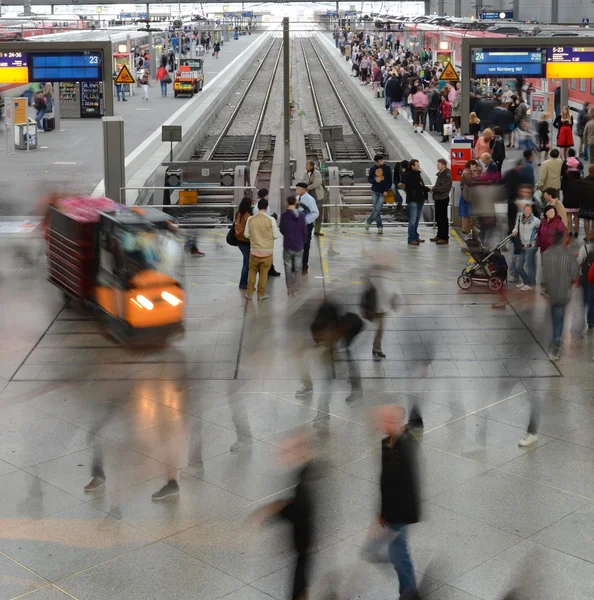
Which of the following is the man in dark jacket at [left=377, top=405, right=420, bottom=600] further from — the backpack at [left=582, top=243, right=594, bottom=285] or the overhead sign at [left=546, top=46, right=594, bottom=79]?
the overhead sign at [left=546, top=46, right=594, bottom=79]

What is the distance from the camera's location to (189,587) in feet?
22.8

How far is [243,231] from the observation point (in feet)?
48.1

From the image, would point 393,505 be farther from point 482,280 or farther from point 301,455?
point 482,280

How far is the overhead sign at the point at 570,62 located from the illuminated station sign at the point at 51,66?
945 cm

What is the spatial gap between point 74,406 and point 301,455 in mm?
2587

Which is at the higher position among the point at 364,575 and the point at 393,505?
the point at 393,505

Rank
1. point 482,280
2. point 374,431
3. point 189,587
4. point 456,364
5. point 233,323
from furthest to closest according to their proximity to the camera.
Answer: point 482,280 → point 233,323 → point 456,364 → point 374,431 → point 189,587

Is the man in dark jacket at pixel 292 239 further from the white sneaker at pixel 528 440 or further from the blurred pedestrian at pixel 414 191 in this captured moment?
the white sneaker at pixel 528 440

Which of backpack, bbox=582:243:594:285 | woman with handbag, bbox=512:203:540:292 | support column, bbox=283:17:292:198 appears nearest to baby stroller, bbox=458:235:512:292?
woman with handbag, bbox=512:203:540:292

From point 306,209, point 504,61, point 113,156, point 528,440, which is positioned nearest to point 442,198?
point 306,209

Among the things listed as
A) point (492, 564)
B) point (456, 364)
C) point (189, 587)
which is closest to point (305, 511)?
point (189, 587)

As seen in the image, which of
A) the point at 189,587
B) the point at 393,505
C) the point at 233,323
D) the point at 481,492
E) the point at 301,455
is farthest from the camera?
the point at 233,323

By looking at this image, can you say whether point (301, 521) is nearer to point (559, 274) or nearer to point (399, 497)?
point (399, 497)

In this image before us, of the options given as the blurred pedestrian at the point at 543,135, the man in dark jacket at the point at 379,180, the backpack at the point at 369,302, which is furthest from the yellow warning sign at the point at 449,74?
the backpack at the point at 369,302
